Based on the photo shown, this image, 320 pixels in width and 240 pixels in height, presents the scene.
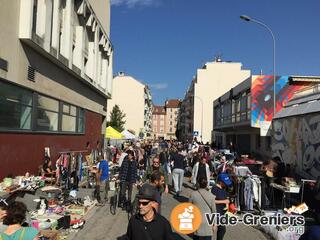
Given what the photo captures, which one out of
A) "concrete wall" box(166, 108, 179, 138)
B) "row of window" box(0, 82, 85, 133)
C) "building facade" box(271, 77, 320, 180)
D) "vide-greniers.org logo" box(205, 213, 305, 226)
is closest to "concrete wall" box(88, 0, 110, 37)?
"row of window" box(0, 82, 85, 133)

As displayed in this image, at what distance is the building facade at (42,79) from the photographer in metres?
13.5

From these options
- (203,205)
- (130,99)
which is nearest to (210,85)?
(130,99)

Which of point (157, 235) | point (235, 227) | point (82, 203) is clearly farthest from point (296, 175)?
point (157, 235)

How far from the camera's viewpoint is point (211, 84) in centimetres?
8531

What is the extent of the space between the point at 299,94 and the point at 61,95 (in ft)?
41.9

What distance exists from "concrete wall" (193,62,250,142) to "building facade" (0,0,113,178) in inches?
2272

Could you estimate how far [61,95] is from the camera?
20.4 meters

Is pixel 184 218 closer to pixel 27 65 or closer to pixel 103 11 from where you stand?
pixel 27 65

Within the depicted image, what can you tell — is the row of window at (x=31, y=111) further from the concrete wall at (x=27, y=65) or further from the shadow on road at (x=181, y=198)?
the shadow on road at (x=181, y=198)

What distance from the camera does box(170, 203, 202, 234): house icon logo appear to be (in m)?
6.08

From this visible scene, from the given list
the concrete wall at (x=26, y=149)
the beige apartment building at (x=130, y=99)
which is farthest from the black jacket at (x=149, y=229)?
the beige apartment building at (x=130, y=99)

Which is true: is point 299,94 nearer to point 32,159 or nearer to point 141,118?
point 32,159

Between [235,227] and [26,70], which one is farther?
[26,70]

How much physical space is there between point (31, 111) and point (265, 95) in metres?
19.5
